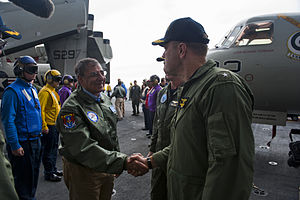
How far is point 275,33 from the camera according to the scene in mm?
3719

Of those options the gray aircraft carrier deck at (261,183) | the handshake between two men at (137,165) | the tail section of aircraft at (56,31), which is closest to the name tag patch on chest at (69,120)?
the handshake between two men at (137,165)

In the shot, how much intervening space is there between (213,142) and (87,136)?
1.08 metres

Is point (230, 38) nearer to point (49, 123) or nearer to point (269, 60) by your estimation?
point (269, 60)

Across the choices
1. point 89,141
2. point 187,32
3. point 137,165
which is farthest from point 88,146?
point 187,32

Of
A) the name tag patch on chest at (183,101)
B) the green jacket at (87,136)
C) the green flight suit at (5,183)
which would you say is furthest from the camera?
the green jacket at (87,136)

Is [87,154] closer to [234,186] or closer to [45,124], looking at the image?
[234,186]

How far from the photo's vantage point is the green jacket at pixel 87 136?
162 centimetres

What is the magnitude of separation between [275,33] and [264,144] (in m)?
3.44

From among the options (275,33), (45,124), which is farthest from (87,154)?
(275,33)

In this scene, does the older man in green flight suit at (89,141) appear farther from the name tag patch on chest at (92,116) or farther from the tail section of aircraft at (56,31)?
the tail section of aircraft at (56,31)

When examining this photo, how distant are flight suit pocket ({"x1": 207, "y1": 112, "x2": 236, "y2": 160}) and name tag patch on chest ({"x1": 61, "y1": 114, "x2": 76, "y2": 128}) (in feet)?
3.77

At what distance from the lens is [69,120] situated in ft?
5.41

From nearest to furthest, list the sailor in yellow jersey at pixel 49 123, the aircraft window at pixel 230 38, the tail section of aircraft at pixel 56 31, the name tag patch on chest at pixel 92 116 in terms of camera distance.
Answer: the name tag patch on chest at pixel 92 116 → the sailor in yellow jersey at pixel 49 123 → the aircraft window at pixel 230 38 → the tail section of aircraft at pixel 56 31

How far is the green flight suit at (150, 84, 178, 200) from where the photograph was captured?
6.94 feet
